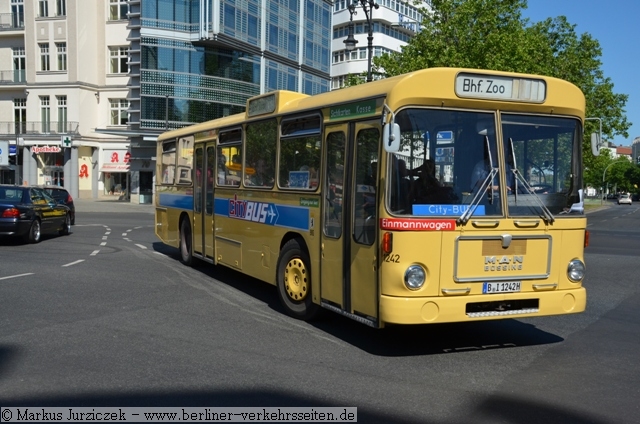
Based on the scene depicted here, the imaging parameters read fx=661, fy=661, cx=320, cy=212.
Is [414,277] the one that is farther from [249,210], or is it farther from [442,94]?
[249,210]

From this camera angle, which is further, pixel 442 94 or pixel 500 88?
pixel 500 88

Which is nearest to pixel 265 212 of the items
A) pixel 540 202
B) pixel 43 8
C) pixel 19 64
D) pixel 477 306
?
pixel 477 306

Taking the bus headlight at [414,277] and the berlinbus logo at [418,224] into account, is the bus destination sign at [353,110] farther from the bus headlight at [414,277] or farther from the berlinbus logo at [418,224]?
the bus headlight at [414,277]

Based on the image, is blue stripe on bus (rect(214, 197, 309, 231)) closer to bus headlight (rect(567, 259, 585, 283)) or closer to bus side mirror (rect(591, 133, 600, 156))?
bus headlight (rect(567, 259, 585, 283))

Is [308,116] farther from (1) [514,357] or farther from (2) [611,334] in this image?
(2) [611,334]

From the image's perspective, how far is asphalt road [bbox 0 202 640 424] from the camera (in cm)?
551

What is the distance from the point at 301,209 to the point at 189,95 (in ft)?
143

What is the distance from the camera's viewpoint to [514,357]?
7164 millimetres

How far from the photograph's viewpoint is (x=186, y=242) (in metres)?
14.1

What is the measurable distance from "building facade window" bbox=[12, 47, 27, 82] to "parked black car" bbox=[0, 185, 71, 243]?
4222cm

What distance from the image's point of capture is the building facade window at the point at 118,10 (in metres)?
55.4

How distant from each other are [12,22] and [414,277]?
60.0 m

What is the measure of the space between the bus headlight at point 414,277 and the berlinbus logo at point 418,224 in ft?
1.30

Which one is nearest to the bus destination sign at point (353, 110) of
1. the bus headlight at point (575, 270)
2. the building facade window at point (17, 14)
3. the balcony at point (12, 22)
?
the bus headlight at point (575, 270)
